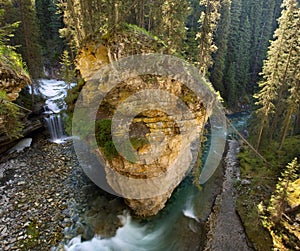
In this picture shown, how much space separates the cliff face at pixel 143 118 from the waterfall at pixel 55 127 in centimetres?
1037

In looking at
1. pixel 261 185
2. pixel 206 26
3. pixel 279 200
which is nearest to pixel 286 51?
pixel 206 26

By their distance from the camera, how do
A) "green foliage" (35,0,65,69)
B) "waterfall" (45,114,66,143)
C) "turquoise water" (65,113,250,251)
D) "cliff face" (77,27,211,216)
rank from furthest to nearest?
1. "green foliage" (35,0,65,69)
2. "waterfall" (45,114,66,143)
3. "turquoise water" (65,113,250,251)
4. "cliff face" (77,27,211,216)

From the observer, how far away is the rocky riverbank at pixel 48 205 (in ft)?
33.7

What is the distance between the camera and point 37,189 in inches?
515

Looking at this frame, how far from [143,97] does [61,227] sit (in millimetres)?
7636

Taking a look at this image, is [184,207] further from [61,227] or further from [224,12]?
[224,12]

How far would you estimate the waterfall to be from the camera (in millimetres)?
19938

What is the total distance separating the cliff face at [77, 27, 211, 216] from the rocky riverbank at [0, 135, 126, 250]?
225cm

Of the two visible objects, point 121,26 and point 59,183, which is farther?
point 59,183

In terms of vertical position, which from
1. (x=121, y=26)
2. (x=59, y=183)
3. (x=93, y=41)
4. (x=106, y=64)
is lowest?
(x=59, y=183)

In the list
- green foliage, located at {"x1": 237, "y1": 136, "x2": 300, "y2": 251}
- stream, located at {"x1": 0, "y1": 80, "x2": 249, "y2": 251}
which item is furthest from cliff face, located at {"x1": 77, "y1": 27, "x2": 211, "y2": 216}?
green foliage, located at {"x1": 237, "y1": 136, "x2": 300, "y2": 251}

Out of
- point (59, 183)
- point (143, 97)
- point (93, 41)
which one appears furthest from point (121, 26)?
point (59, 183)

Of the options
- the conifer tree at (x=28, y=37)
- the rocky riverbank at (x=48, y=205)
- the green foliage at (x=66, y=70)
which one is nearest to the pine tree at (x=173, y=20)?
the green foliage at (x=66, y=70)

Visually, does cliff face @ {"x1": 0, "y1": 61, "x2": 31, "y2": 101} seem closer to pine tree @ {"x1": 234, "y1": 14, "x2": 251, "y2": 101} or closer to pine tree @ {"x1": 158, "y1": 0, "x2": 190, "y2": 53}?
pine tree @ {"x1": 158, "y1": 0, "x2": 190, "y2": 53}
